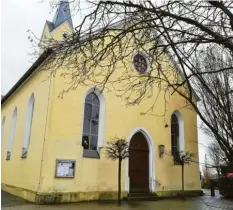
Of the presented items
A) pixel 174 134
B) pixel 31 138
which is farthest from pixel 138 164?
pixel 31 138

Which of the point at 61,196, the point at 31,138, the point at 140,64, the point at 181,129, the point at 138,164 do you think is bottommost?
the point at 61,196

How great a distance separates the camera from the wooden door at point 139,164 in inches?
526

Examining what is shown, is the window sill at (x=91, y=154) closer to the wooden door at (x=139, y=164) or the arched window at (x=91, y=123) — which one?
the arched window at (x=91, y=123)

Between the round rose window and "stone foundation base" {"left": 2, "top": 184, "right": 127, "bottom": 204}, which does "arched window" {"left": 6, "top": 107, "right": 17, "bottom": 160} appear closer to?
"stone foundation base" {"left": 2, "top": 184, "right": 127, "bottom": 204}

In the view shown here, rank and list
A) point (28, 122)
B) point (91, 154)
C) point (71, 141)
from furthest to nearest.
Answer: point (28, 122)
point (91, 154)
point (71, 141)

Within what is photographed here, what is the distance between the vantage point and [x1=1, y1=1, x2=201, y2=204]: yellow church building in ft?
35.9

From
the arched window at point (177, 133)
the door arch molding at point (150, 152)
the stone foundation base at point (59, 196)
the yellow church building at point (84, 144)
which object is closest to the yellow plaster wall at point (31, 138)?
the yellow church building at point (84, 144)

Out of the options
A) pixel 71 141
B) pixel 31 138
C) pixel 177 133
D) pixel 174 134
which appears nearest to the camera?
pixel 71 141

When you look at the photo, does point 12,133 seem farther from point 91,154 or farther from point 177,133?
point 177,133

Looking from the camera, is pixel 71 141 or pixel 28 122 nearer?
pixel 71 141

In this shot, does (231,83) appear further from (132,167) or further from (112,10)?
(112,10)

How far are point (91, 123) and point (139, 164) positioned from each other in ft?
10.6

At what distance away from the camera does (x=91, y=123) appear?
1279 cm

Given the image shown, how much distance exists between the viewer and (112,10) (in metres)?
5.21
